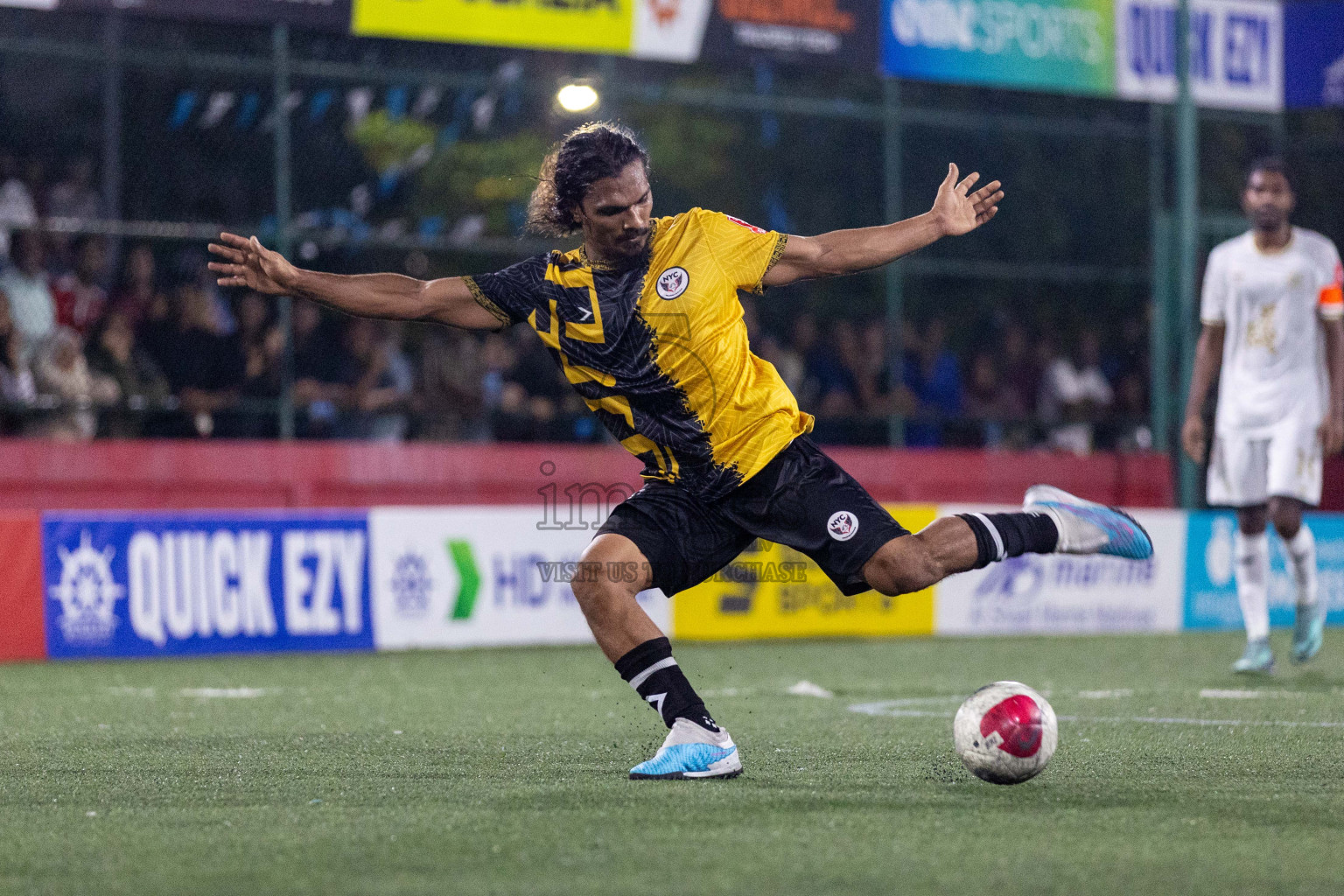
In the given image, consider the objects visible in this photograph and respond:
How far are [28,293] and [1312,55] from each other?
1245 centimetres

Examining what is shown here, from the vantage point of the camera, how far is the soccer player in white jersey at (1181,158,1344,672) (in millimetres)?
10141

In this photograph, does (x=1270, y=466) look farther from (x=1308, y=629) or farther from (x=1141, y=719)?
(x=1141, y=719)

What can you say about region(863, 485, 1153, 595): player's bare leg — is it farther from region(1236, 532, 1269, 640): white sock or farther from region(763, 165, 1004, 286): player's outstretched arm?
region(1236, 532, 1269, 640): white sock

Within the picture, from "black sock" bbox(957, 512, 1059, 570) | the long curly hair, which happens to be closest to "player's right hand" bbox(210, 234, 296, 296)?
the long curly hair

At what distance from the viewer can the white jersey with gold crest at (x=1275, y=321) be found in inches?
403

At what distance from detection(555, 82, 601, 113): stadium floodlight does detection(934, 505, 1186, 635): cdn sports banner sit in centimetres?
509

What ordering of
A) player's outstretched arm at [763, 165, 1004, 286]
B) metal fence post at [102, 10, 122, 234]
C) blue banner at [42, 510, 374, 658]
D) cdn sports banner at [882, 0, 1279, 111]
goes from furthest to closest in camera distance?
cdn sports banner at [882, 0, 1279, 111] < metal fence post at [102, 10, 122, 234] < blue banner at [42, 510, 374, 658] < player's outstretched arm at [763, 165, 1004, 286]

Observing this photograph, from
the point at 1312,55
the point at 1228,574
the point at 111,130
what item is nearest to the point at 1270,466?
the point at 1228,574

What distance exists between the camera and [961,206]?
6.12 m

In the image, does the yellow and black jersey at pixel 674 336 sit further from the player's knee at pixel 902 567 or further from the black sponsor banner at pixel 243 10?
the black sponsor banner at pixel 243 10

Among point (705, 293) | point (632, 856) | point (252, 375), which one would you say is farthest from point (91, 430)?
point (632, 856)

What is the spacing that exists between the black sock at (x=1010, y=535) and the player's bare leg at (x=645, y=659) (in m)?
1.00

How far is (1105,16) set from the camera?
59.3 ft

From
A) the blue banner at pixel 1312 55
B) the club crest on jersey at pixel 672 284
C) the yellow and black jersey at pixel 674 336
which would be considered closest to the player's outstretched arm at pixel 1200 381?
the yellow and black jersey at pixel 674 336
